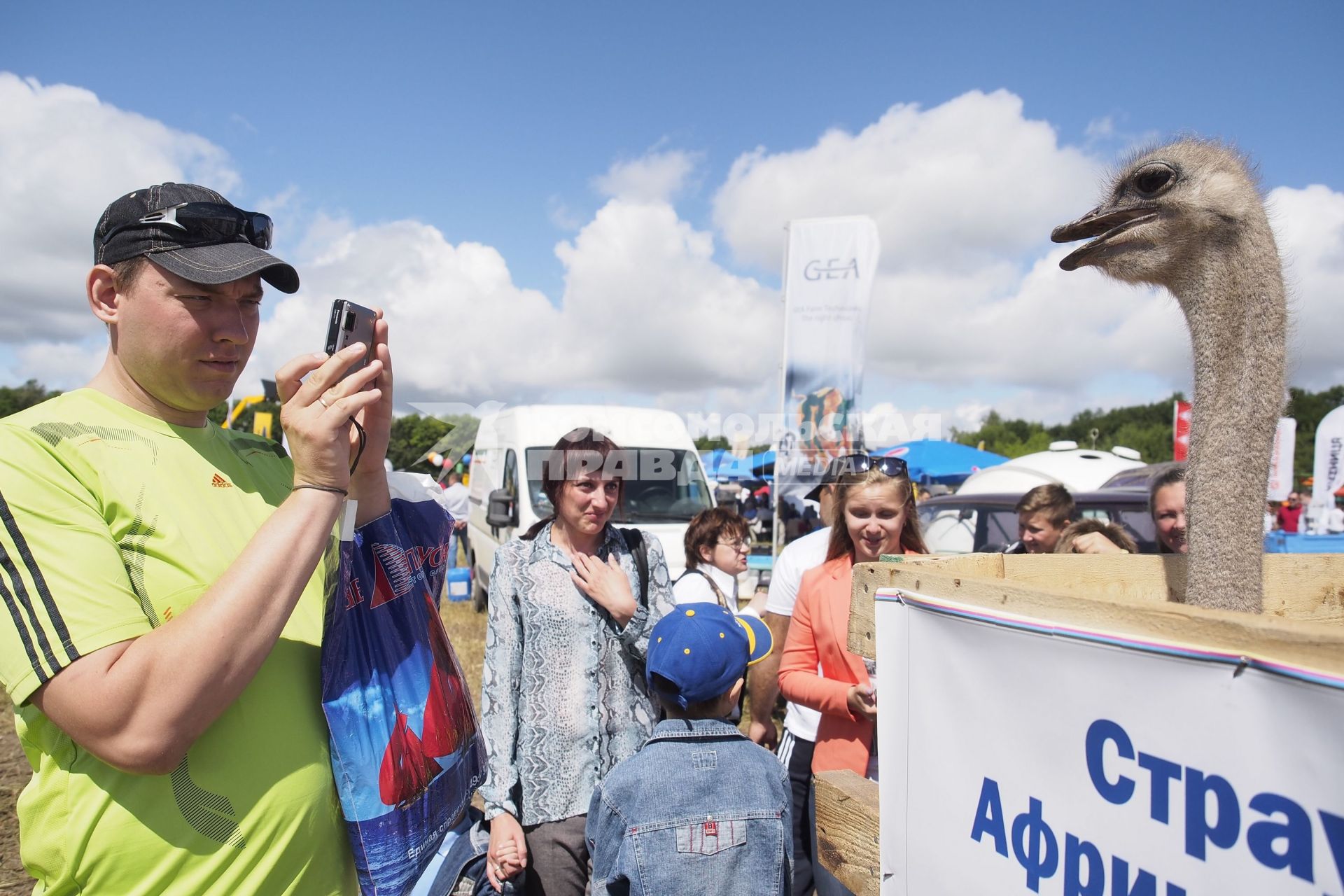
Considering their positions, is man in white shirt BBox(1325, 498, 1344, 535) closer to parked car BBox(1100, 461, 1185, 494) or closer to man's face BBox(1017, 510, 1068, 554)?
parked car BBox(1100, 461, 1185, 494)

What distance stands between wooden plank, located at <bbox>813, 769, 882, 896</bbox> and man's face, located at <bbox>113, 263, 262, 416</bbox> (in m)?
1.49

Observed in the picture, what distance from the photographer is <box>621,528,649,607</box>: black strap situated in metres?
2.57

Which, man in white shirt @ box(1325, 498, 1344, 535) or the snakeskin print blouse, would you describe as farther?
man in white shirt @ box(1325, 498, 1344, 535)

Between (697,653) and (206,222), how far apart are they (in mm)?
1484

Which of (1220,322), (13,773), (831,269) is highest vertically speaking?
(831,269)

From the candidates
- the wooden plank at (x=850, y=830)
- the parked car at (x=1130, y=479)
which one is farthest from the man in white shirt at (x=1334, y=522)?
the wooden plank at (x=850, y=830)

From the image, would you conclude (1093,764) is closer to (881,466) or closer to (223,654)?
(223,654)

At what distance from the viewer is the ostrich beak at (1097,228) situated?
1.63 meters

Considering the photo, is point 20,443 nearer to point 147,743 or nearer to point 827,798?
point 147,743

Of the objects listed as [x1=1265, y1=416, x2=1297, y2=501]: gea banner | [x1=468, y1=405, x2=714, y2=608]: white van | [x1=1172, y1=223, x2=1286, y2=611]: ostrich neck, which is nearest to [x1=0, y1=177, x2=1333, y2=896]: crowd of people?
[x1=1172, y1=223, x2=1286, y2=611]: ostrich neck

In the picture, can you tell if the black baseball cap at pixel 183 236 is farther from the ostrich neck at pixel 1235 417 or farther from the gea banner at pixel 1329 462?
the gea banner at pixel 1329 462

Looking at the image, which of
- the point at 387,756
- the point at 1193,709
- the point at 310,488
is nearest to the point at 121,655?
the point at 310,488

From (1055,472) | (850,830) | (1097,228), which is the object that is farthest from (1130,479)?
(850,830)

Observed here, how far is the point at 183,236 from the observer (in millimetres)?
1346
